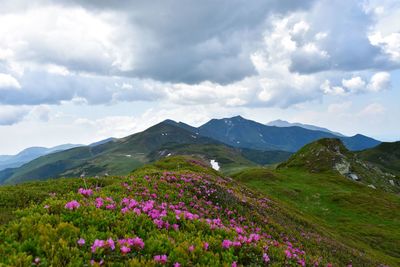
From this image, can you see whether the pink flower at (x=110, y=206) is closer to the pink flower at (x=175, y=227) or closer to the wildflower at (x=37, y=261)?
the pink flower at (x=175, y=227)

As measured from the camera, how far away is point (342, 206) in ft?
226

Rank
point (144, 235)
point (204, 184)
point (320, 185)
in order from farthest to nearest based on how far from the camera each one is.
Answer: point (320, 185)
point (204, 184)
point (144, 235)

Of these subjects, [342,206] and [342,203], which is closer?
[342,206]

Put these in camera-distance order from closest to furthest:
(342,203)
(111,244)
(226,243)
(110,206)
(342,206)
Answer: (111,244), (226,243), (110,206), (342,206), (342,203)

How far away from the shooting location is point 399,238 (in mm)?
52219

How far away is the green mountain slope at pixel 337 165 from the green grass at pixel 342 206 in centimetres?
1453

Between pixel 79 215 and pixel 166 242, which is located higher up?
pixel 79 215

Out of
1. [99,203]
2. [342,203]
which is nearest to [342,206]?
[342,203]

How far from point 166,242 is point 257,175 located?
269ft

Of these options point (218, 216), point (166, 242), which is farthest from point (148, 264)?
point (218, 216)

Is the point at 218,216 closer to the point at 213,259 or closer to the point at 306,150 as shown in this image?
the point at 213,259

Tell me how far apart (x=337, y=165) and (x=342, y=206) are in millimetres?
47288

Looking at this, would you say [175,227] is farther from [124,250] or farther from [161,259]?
[124,250]

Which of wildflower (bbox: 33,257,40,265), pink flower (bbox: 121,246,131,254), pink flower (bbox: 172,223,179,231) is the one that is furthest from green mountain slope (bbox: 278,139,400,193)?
wildflower (bbox: 33,257,40,265)
